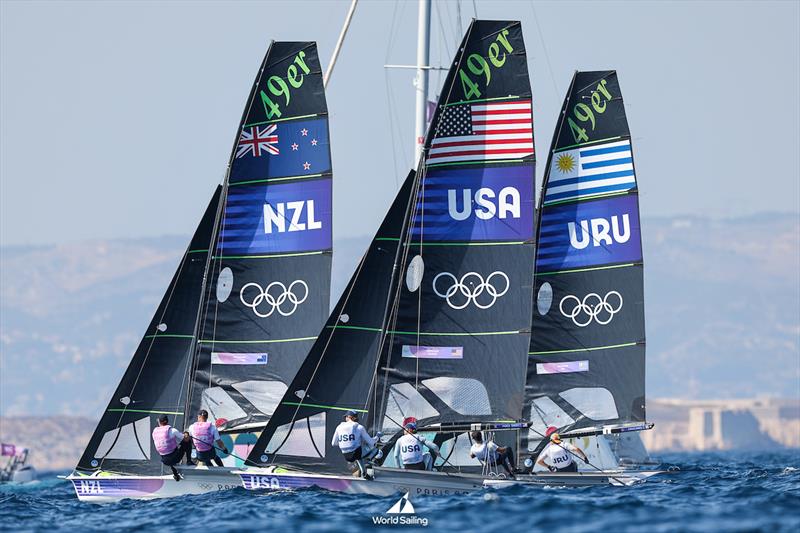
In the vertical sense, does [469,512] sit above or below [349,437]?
below

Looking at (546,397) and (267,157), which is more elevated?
(267,157)

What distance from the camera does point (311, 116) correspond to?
3825cm

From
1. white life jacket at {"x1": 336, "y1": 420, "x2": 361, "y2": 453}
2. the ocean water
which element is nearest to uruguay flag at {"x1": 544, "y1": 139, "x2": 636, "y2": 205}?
the ocean water

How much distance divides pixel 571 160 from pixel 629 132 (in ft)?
5.18

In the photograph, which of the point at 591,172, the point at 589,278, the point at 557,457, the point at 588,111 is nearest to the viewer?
the point at 557,457

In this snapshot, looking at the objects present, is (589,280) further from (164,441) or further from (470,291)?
(164,441)

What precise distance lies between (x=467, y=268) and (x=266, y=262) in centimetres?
548

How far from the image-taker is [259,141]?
3791cm

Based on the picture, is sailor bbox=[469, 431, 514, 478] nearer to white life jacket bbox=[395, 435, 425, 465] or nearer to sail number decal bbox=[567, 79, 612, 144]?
white life jacket bbox=[395, 435, 425, 465]

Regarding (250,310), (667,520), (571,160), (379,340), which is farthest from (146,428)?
(667,520)

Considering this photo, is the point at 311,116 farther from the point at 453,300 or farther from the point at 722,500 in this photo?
the point at 722,500

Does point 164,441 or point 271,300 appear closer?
point 164,441

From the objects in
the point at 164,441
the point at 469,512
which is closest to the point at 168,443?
the point at 164,441

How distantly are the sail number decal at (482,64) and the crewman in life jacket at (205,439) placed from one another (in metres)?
8.63
